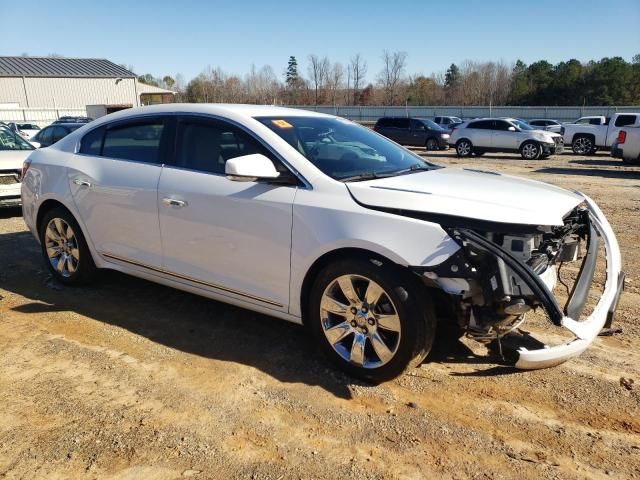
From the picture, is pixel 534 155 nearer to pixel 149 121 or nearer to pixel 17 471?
pixel 149 121

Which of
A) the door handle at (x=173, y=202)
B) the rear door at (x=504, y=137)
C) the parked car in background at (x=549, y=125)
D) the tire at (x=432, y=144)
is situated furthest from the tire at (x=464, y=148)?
the door handle at (x=173, y=202)

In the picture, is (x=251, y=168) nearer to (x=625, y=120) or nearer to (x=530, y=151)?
(x=530, y=151)

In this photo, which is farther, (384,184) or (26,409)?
(384,184)

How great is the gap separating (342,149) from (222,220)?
104cm

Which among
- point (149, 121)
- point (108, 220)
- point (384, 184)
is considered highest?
point (149, 121)

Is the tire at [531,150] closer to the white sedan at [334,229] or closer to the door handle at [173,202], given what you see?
the white sedan at [334,229]

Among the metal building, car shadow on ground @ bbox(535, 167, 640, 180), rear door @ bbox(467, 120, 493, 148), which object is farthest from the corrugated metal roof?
car shadow on ground @ bbox(535, 167, 640, 180)

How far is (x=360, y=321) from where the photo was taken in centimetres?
331

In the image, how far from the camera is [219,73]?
85188mm

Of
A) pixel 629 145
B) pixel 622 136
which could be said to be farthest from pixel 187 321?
pixel 622 136

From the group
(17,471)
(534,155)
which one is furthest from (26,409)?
(534,155)

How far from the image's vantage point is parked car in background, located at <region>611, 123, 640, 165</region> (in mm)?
15898

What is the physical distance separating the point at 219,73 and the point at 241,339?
285ft

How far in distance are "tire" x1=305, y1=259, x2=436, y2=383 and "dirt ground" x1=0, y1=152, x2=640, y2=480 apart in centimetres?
18
